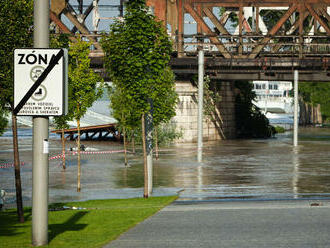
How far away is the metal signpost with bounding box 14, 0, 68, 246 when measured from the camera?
12.3 meters

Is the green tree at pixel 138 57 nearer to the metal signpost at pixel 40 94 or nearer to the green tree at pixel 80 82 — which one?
the green tree at pixel 80 82

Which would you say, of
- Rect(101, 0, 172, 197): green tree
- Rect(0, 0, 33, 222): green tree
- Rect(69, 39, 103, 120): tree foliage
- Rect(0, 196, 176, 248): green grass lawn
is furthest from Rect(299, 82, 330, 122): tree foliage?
Rect(0, 0, 33, 222): green tree

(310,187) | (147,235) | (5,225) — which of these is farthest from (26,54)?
(310,187)

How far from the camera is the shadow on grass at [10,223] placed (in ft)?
49.5

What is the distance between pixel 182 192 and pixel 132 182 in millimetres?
4318

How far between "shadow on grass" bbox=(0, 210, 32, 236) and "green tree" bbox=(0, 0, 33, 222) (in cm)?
38

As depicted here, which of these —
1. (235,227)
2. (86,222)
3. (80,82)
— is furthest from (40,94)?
(80,82)

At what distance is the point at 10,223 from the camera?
16750 mm

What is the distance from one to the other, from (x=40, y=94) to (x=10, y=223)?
5.34 metres

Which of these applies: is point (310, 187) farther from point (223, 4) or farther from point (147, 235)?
point (223, 4)

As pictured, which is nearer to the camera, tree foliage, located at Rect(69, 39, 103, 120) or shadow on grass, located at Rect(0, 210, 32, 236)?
shadow on grass, located at Rect(0, 210, 32, 236)

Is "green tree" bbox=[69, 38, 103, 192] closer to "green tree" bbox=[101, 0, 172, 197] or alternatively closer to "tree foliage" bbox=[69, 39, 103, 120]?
"tree foliage" bbox=[69, 39, 103, 120]

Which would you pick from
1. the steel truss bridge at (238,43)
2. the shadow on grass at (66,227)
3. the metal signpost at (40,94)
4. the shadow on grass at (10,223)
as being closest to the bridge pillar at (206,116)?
the steel truss bridge at (238,43)

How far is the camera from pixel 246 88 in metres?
72.1
